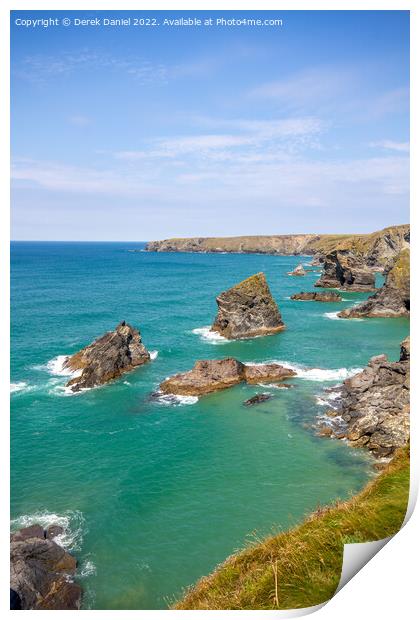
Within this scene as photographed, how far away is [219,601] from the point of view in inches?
332

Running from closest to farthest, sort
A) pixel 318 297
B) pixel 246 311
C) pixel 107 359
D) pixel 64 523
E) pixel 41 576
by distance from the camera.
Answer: pixel 41 576 → pixel 64 523 → pixel 107 359 → pixel 246 311 → pixel 318 297

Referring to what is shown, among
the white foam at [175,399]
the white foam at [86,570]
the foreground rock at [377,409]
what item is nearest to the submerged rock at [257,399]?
the white foam at [175,399]

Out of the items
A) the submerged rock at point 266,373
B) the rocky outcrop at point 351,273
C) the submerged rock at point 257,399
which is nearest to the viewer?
the submerged rock at point 257,399

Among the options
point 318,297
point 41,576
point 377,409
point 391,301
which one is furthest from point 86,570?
point 318,297

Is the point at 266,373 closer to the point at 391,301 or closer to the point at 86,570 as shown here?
the point at 86,570

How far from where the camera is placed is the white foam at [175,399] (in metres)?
36.3

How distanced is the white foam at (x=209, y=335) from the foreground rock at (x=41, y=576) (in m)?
40.3

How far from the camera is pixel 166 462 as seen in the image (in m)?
26.1

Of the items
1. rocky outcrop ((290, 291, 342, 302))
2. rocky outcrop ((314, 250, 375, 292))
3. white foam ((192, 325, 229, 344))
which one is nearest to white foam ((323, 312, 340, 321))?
rocky outcrop ((290, 291, 342, 302))

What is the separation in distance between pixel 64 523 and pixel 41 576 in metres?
4.25

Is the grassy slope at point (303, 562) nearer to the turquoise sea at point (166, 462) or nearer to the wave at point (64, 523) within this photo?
the turquoise sea at point (166, 462)
